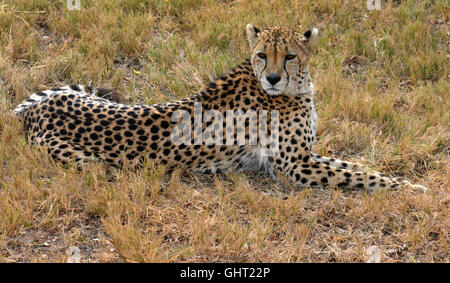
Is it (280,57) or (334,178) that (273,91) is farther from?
(334,178)

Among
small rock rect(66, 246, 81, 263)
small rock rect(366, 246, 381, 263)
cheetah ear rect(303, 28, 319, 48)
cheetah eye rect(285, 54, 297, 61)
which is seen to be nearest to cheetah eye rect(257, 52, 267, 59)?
cheetah eye rect(285, 54, 297, 61)

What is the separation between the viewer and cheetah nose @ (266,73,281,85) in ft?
18.0

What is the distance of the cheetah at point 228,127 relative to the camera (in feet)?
18.2

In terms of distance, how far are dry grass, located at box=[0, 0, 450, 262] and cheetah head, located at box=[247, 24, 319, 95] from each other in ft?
2.72

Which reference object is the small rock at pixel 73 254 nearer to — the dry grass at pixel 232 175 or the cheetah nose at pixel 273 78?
the dry grass at pixel 232 175

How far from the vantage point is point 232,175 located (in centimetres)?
570

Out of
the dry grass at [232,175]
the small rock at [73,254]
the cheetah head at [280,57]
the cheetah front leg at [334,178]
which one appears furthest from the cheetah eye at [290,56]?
the small rock at [73,254]

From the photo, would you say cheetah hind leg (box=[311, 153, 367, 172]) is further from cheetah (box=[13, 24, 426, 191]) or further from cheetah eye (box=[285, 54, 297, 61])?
cheetah eye (box=[285, 54, 297, 61])

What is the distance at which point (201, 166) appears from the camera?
18.8ft

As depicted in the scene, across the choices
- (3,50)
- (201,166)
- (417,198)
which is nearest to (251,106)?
(201,166)

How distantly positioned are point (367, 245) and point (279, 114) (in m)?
1.47

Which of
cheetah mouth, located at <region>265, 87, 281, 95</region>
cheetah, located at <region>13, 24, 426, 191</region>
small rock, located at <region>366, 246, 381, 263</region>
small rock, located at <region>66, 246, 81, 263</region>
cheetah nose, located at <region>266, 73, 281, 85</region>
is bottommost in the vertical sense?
small rock, located at <region>366, 246, 381, 263</region>

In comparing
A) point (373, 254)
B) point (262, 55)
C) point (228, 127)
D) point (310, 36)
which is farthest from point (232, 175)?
point (373, 254)
